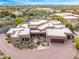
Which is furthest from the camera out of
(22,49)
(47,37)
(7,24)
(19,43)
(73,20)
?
(73,20)

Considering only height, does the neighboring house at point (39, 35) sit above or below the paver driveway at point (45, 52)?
above

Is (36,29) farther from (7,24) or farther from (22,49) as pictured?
(7,24)

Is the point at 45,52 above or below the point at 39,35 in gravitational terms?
below

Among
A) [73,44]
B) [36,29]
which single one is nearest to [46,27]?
[36,29]

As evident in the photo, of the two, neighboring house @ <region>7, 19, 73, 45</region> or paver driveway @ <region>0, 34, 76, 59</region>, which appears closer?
paver driveway @ <region>0, 34, 76, 59</region>

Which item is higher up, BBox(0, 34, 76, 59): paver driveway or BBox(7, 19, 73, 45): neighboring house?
BBox(7, 19, 73, 45): neighboring house

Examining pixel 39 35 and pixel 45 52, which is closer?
pixel 45 52

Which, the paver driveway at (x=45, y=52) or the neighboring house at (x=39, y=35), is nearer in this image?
the paver driveway at (x=45, y=52)

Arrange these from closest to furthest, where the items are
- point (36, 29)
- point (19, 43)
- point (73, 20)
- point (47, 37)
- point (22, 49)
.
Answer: point (22, 49), point (19, 43), point (47, 37), point (36, 29), point (73, 20)
